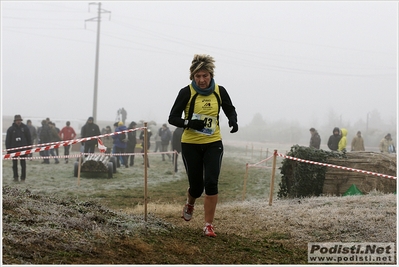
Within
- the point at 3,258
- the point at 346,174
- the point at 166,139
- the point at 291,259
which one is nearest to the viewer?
the point at 3,258

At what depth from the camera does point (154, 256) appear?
4.55 meters

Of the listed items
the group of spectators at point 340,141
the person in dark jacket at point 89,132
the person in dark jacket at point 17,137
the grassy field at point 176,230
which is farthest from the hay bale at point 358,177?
the person in dark jacket at point 89,132

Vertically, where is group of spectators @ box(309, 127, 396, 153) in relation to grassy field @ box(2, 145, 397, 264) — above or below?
above

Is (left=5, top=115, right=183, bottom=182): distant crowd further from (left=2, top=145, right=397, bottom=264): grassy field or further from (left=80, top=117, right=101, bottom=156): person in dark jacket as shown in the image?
(left=2, top=145, right=397, bottom=264): grassy field

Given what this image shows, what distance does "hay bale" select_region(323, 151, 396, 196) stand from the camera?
36.1ft

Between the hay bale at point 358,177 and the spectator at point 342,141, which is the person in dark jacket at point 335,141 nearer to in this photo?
the spectator at point 342,141

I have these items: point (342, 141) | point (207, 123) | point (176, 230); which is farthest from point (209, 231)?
point (342, 141)

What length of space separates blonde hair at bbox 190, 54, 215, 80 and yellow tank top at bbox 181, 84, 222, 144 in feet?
0.70

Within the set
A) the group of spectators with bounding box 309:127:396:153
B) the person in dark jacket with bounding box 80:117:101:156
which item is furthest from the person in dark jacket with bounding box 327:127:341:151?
the person in dark jacket with bounding box 80:117:101:156

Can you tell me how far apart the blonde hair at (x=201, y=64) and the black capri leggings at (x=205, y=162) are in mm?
819

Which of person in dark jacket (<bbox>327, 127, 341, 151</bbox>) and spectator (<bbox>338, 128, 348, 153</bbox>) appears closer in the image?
spectator (<bbox>338, 128, 348, 153</bbox>)

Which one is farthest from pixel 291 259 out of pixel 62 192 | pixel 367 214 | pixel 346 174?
pixel 62 192

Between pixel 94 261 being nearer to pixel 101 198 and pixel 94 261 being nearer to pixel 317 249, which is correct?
pixel 317 249

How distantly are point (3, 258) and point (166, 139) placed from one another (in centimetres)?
2072
